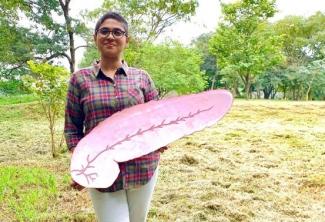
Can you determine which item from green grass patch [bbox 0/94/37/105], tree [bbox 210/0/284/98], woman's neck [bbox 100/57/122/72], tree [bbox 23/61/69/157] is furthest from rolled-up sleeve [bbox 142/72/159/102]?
tree [bbox 210/0/284/98]

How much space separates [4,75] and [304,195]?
7.67m

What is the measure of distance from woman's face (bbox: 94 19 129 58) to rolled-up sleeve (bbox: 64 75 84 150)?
0.15 meters

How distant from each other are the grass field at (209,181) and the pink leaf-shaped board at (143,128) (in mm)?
1501

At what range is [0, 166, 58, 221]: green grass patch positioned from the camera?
2.78m

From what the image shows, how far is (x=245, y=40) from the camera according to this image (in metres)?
17.8

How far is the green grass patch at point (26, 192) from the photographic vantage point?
2775 millimetres

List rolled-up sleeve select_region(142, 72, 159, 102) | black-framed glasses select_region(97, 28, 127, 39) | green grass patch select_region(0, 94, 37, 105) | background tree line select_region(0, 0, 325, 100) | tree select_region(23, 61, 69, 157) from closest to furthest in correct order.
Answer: black-framed glasses select_region(97, 28, 127, 39) → rolled-up sleeve select_region(142, 72, 159, 102) → tree select_region(23, 61, 69, 157) → background tree line select_region(0, 0, 325, 100) → green grass patch select_region(0, 94, 37, 105)

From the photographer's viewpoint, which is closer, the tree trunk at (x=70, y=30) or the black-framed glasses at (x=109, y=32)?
the black-framed glasses at (x=109, y=32)

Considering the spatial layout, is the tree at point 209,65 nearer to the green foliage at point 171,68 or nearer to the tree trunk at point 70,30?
the green foliage at point 171,68

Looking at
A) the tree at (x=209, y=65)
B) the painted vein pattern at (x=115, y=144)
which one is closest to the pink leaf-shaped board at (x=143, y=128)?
the painted vein pattern at (x=115, y=144)

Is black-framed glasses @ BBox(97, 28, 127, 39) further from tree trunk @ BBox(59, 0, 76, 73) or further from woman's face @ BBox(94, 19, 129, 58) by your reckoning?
tree trunk @ BBox(59, 0, 76, 73)

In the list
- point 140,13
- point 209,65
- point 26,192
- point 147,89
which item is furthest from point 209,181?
point 209,65

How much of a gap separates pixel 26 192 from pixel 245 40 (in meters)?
15.7

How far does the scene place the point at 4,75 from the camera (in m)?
9.21
